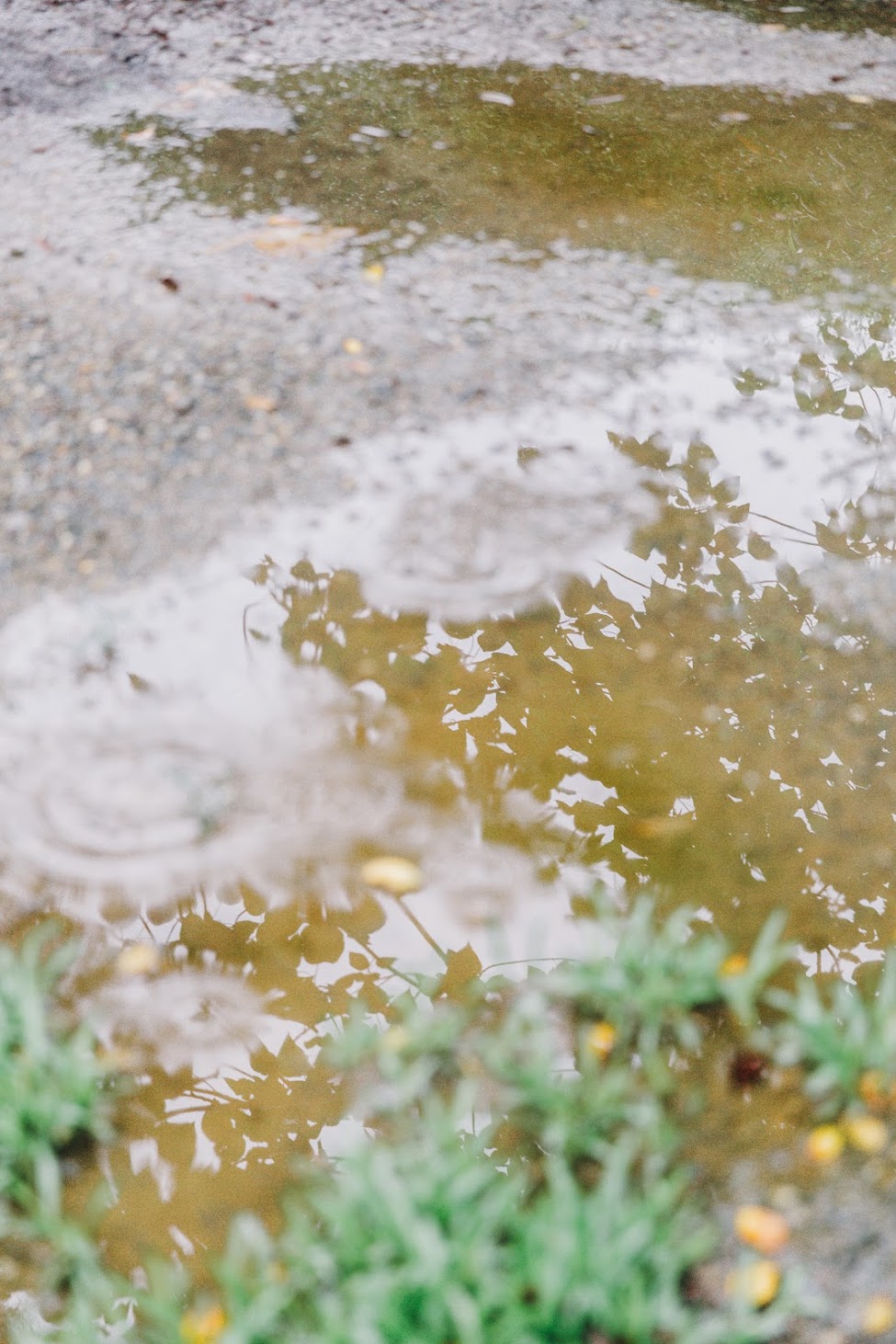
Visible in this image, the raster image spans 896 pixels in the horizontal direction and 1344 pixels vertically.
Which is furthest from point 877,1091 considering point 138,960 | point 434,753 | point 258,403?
point 258,403

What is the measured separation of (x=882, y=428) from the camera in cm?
229

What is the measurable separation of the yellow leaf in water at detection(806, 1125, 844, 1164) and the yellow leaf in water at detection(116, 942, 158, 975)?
0.96 meters

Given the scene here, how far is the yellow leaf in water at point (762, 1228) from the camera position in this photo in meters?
1.20

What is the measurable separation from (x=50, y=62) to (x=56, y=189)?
34.6 inches

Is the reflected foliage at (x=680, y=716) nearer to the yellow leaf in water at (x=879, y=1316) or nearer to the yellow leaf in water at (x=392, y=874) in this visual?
the yellow leaf in water at (x=392, y=874)

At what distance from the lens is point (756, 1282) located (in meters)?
1.15

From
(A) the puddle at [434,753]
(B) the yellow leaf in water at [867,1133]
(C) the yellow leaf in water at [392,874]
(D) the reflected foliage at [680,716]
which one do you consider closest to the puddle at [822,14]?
(A) the puddle at [434,753]

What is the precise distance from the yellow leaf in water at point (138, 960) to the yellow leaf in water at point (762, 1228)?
0.89m

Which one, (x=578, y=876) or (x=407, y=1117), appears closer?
(x=407, y=1117)

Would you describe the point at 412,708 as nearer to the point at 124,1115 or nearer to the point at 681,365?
the point at 124,1115

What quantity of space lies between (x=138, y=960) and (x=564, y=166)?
2.58 meters

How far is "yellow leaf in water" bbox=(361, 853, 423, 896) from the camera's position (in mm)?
1603

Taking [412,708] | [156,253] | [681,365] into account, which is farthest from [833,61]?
[412,708]

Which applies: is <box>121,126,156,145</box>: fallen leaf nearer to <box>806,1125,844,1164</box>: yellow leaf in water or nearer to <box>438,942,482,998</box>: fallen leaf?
<box>438,942,482,998</box>: fallen leaf
